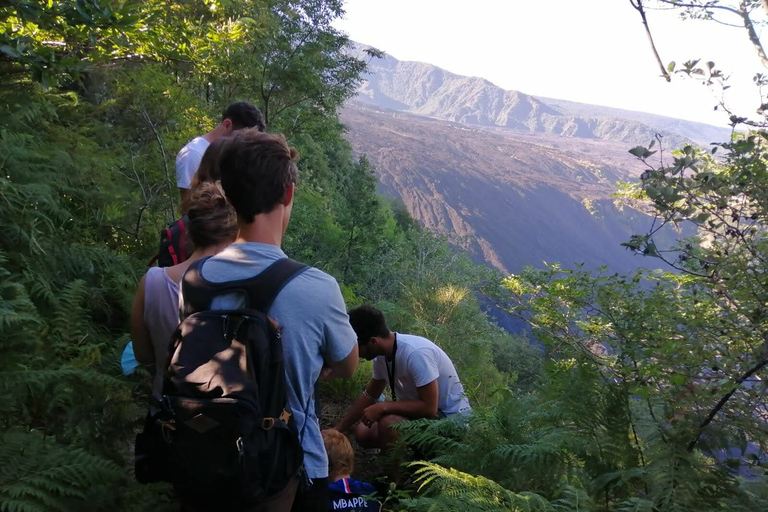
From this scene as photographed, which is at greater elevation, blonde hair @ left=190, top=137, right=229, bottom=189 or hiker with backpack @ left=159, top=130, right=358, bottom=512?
blonde hair @ left=190, top=137, right=229, bottom=189

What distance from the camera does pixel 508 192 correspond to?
107 m

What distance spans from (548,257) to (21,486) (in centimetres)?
9540

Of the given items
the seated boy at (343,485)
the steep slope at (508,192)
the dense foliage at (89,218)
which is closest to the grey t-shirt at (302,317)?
the dense foliage at (89,218)

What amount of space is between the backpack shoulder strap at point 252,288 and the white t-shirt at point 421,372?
193cm

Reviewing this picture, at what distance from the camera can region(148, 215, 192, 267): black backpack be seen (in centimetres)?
262

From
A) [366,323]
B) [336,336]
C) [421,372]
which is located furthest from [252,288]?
[421,372]

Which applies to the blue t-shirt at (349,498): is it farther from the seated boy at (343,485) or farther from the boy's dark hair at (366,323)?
the boy's dark hair at (366,323)

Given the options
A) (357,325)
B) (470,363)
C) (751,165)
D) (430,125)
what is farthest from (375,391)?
(430,125)

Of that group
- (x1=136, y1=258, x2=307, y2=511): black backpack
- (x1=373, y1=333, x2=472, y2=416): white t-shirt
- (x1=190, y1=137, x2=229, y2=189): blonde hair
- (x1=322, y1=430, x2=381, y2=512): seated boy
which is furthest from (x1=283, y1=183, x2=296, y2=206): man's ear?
(x1=373, y1=333, x2=472, y2=416): white t-shirt

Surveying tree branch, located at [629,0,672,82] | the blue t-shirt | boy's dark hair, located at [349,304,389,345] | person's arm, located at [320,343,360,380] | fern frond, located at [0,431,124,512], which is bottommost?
the blue t-shirt

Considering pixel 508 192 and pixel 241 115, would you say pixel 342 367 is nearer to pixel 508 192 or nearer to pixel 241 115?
pixel 241 115

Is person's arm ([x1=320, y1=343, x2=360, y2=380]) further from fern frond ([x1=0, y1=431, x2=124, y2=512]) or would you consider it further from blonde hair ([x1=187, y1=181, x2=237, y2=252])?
fern frond ([x1=0, y1=431, x2=124, y2=512])

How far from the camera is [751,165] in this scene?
318 centimetres

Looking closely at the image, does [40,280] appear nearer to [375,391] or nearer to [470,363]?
[375,391]
